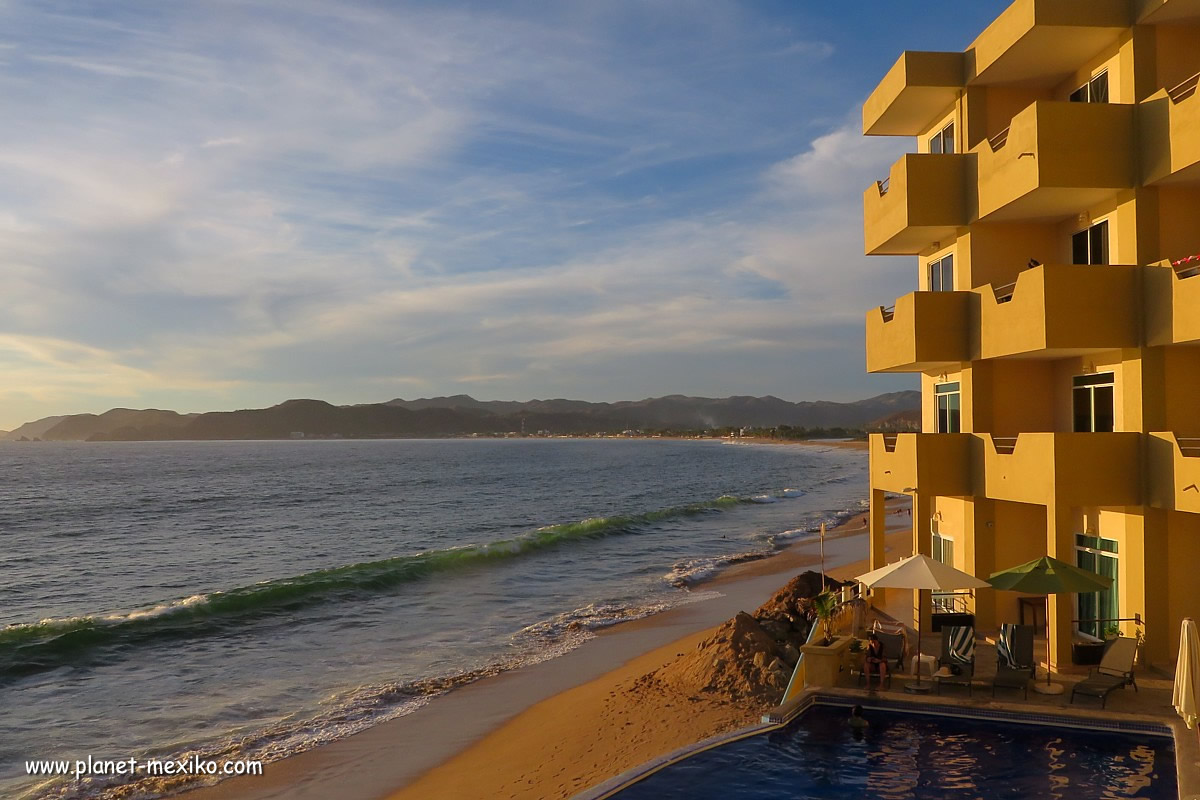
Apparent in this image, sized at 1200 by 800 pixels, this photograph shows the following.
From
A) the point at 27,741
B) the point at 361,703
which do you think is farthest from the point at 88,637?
the point at 361,703

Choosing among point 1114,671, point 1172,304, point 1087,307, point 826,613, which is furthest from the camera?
point 826,613

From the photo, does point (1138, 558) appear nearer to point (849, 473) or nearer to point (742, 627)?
point (742, 627)

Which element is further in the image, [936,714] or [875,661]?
[875,661]

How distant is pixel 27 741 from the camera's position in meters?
16.7

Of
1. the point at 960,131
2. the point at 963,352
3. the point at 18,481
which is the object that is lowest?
the point at 18,481

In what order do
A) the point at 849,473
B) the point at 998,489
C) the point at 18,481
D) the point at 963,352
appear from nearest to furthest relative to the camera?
the point at 998,489
the point at 963,352
the point at 849,473
the point at 18,481

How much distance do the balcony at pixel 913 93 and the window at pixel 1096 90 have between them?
2.51 metres

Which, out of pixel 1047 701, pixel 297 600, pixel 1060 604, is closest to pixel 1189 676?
pixel 1047 701

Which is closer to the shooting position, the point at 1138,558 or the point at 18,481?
the point at 1138,558

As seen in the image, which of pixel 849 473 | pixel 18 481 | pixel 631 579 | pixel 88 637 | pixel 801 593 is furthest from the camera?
pixel 18 481

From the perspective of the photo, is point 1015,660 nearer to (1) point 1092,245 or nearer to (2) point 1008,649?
(2) point 1008,649

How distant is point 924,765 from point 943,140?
14.5 m

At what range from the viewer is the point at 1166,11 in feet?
45.3

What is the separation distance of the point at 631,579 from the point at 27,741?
876 inches
